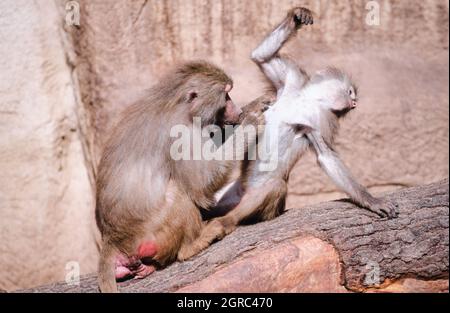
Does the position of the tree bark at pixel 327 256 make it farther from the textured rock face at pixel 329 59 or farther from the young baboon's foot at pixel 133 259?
the textured rock face at pixel 329 59

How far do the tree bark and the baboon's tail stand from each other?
0.11m

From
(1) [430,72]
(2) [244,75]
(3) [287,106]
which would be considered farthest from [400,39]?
(3) [287,106]

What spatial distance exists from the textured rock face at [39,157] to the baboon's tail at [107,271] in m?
1.62

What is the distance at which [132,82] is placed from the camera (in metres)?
5.61

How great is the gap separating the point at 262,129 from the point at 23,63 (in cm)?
202

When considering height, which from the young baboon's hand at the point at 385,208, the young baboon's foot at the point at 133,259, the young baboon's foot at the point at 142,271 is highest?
the young baboon's hand at the point at 385,208

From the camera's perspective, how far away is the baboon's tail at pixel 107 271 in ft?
12.8

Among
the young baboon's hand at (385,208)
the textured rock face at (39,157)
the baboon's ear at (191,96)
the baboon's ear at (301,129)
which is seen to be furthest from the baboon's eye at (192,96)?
the textured rock face at (39,157)

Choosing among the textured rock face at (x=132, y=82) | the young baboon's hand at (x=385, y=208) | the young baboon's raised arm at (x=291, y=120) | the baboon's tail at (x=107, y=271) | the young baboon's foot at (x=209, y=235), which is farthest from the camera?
the textured rock face at (x=132, y=82)

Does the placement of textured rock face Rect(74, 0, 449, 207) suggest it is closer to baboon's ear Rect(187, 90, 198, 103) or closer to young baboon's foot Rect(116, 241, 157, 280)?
baboon's ear Rect(187, 90, 198, 103)

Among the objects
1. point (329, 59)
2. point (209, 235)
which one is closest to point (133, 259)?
point (209, 235)

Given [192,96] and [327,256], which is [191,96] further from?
[327,256]

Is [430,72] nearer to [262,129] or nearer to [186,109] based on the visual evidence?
[262,129]

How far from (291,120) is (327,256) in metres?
1.14
